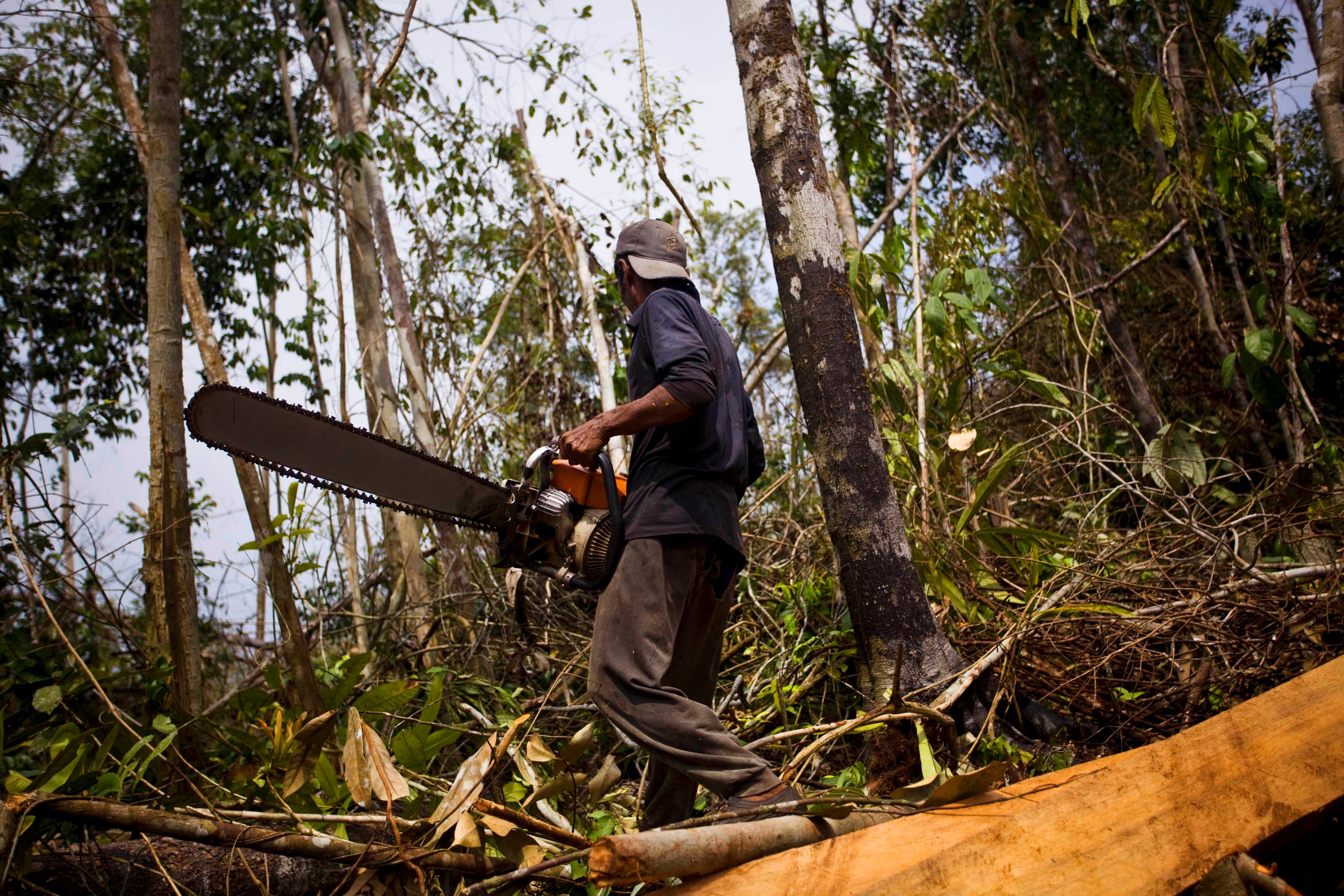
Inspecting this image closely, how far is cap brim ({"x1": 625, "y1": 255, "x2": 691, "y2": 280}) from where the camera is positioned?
7.55ft

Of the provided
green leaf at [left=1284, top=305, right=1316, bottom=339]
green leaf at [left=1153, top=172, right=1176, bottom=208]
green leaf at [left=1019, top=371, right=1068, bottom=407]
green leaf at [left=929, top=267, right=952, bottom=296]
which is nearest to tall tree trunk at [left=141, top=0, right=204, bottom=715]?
green leaf at [left=929, top=267, right=952, bottom=296]

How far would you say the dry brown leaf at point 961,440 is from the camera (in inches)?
117

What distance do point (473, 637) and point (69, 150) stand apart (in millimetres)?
9489

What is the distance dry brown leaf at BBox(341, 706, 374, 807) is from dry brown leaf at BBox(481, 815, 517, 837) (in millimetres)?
260

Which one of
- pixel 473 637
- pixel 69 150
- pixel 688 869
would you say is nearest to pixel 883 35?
pixel 473 637

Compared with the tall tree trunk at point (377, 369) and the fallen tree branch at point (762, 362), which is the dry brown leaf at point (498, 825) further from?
the fallen tree branch at point (762, 362)

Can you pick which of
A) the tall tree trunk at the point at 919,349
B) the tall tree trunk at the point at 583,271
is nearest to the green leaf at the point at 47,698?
the tall tree trunk at the point at 583,271

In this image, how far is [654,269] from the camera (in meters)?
2.31

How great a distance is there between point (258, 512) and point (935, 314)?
2748mm

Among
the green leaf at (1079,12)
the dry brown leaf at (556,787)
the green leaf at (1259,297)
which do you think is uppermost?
the green leaf at (1079,12)

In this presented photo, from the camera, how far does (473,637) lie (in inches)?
156

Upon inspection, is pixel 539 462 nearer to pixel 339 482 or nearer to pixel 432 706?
pixel 339 482

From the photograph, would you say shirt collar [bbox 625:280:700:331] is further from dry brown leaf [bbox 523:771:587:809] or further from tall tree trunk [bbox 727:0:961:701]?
dry brown leaf [bbox 523:771:587:809]

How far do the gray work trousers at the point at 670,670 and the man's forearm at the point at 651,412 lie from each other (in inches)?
11.1
